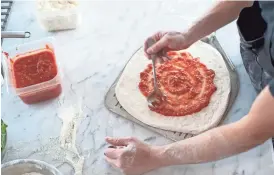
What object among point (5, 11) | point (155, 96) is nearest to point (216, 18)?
point (155, 96)

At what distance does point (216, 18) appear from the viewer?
51.4 inches

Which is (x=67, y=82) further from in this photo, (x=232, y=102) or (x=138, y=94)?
(x=232, y=102)

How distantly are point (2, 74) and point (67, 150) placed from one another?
33 cm

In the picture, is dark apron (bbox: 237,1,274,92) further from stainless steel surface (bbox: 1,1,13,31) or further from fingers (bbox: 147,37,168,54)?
stainless steel surface (bbox: 1,1,13,31)

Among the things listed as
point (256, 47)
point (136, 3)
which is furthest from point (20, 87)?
point (256, 47)

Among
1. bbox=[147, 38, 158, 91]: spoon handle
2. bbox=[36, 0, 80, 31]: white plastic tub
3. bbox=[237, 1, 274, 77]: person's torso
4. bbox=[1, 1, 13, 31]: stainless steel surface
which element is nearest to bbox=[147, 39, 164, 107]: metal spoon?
bbox=[147, 38, 158, 91]: spoon handle

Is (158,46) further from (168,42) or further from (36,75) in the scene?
(36,75)

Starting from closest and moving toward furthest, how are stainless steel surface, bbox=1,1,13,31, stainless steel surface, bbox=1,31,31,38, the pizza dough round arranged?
the pizza dough round < stainless steel surface, bbox=1,31,31,38 < stainless steel surface, bbox=1,1,13,31

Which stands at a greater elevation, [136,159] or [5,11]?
[5,11]

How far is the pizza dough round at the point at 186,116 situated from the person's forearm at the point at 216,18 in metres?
0.09

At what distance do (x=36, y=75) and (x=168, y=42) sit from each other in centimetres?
38

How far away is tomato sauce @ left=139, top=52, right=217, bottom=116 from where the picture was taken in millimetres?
1284

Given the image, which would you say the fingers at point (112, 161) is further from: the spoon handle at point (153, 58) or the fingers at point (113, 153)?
the spoon handle at point (153, 58)

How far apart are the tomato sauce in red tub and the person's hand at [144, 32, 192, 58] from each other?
0.89ft
